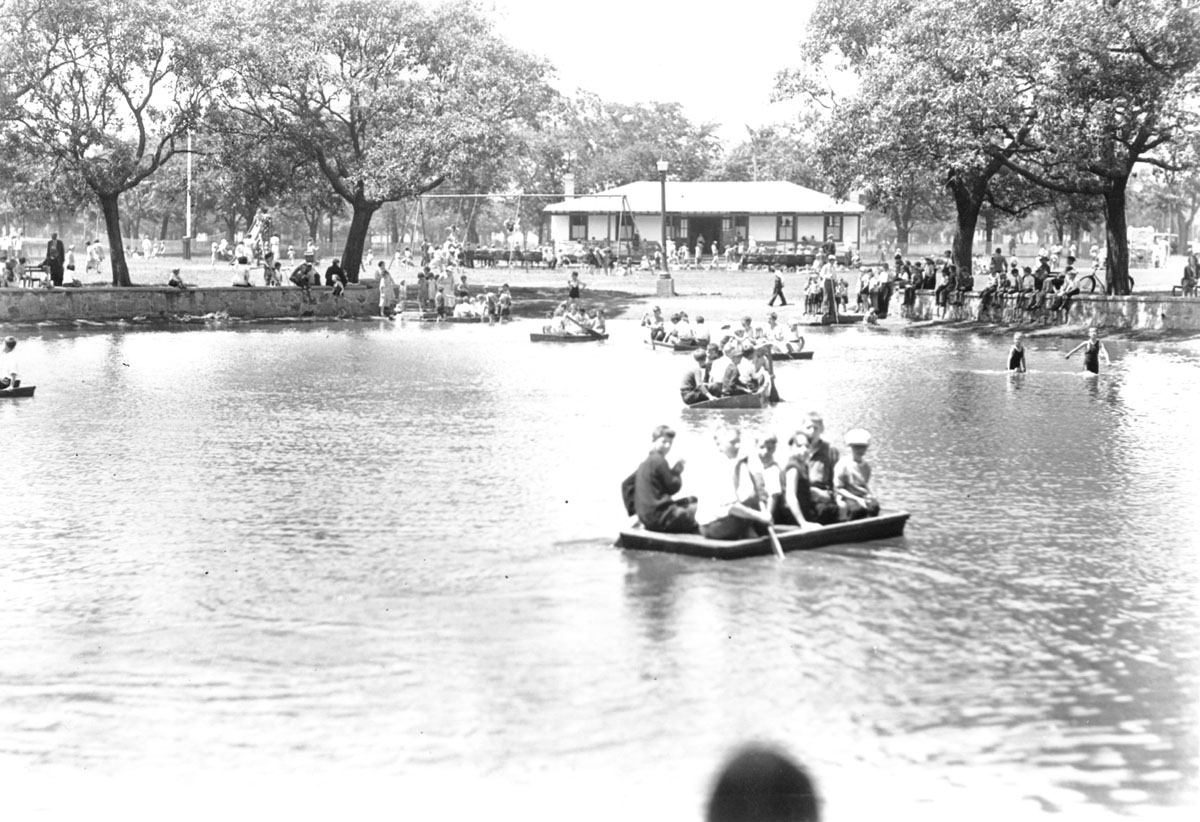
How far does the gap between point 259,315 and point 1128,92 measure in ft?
104

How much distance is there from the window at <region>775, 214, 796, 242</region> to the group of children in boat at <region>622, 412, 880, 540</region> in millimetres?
73293

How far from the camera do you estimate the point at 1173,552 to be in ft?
56.3

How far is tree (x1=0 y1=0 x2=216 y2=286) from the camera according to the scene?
52.8 m

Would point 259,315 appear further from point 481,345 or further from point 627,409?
point 627,409

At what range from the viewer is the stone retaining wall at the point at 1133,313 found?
47219 mm

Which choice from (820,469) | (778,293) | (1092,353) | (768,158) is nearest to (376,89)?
(778,293)

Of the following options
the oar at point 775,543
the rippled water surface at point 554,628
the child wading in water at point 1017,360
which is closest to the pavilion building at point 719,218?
the child wading in water at point 1017,360

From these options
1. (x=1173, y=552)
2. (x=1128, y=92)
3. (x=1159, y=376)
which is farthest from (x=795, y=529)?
(x=1128, y=92)

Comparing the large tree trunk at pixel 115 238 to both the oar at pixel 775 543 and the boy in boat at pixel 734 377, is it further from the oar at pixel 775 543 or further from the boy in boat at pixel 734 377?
the oar at pixel 775 543

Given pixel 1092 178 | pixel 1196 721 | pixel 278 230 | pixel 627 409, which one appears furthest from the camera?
pixel 278 230

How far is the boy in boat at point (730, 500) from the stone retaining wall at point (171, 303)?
135 feet

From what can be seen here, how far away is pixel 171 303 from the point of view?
185 ft

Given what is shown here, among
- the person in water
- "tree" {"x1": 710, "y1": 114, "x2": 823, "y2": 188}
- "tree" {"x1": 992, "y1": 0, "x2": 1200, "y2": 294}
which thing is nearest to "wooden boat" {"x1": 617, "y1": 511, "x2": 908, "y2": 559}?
the person in water

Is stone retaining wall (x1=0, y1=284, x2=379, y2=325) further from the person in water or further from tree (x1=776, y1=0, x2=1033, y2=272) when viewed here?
the person in water
